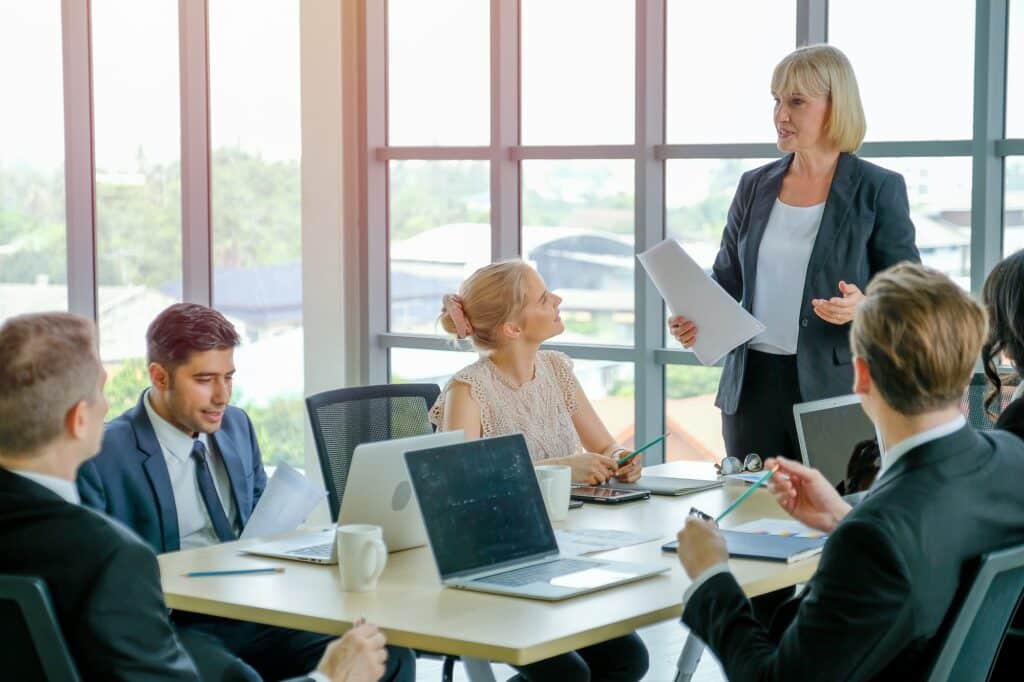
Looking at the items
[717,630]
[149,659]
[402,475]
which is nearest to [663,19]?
[402,475]

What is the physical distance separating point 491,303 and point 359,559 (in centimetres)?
142

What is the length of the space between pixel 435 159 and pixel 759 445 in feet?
9.06

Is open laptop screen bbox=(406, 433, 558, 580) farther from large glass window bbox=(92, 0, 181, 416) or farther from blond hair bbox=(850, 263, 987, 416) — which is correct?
large glass window bbox=(92, 0, 181, 416)

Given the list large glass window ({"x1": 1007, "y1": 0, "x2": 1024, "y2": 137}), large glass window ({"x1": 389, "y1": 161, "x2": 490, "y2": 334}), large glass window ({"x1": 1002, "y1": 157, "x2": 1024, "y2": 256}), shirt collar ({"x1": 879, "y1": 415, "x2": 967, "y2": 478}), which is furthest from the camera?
large glass window ({"x1": 389, "y1": 161, "x2": 490, "y2": 334})

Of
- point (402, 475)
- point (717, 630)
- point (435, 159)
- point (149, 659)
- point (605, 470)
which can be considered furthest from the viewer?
point (435, 159)

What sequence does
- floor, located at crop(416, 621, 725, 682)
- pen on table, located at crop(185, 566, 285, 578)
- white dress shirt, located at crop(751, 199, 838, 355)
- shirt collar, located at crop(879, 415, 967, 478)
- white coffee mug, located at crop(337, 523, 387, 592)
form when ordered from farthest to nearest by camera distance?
floor, located at crop(416, 621, 725, 682), white dress shirt, located at crop(751, 199, 838, 355), pen on table, located at crop(185, 566, 285, 578), white coffee mug, located at crop(337, 523, 387, 592), shirt collar, located at crop(879, 415, 967, 478)

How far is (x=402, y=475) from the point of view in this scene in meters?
2.84

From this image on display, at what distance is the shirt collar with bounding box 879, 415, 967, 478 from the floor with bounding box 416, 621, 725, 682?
7.64 feet

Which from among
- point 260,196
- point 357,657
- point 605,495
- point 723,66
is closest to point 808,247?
point 605,495

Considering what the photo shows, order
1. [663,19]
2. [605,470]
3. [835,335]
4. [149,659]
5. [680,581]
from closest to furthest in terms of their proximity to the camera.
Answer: [149,659] < [680,581] < [605,470] < [835,335] < [663,19]

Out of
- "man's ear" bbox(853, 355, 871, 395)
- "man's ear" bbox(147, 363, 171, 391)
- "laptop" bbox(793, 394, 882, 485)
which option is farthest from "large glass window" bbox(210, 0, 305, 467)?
"man's ear" bbox(853, 355, 871, 395)

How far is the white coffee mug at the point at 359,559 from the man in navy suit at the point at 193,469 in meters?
0.45

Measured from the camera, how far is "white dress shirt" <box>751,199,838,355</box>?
13.5ft

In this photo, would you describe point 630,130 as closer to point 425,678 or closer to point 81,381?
point 425,678
